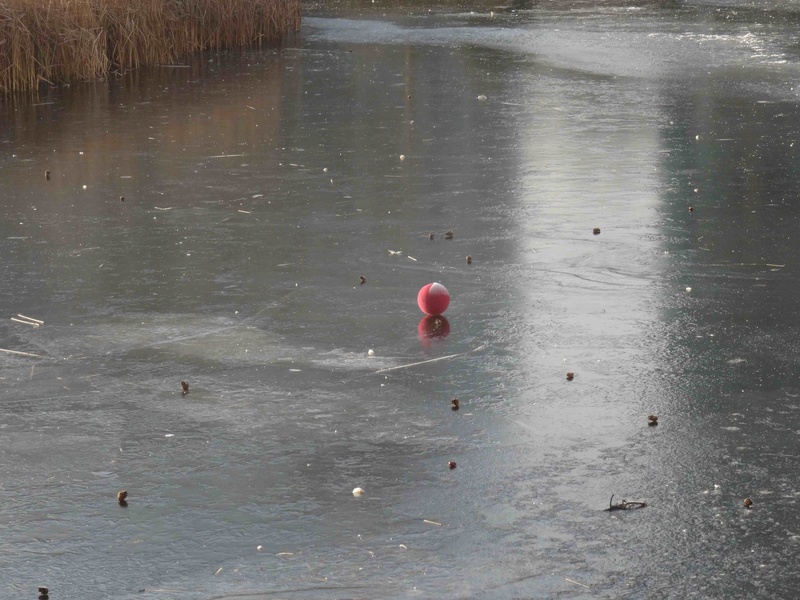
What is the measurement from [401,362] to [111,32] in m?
16.4

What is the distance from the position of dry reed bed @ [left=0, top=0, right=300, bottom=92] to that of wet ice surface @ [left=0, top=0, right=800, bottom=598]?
4559 millimetres

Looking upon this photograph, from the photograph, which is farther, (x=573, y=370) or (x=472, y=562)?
(x=573, y=370)

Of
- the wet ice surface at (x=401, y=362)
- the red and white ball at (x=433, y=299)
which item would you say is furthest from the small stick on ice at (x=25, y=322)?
the red and white ball at (x=433, y=299)

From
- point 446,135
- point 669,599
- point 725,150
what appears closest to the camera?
point 669,599

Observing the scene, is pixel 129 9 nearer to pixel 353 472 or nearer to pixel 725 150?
pixel 725 150

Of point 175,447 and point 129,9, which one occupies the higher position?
point 129,9

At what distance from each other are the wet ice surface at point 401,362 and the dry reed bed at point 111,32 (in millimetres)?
4559

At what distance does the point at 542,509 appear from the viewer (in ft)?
15.0

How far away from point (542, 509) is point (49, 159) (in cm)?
947

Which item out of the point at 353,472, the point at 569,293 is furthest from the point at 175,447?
the point at 569,293

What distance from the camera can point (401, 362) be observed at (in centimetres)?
632

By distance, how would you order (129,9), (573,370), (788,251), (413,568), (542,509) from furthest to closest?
1. (129,9)
2. (788,251)
3. (573,370)
4. (542,509)
5. (413,568)

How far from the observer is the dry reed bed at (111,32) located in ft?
59.6

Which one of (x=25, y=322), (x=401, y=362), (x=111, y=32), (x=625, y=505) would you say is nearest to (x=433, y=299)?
(x=401, y=362)
